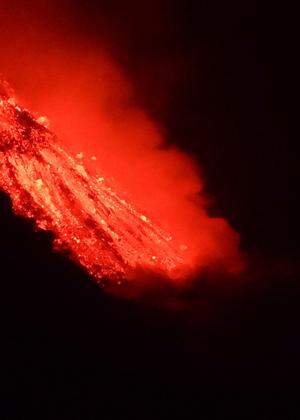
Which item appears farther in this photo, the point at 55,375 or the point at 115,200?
the point at 115,200

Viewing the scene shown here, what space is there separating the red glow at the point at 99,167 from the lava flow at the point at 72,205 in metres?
0.01

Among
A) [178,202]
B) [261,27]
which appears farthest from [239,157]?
[178,202]

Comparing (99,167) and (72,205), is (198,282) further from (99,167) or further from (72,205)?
(99,167)

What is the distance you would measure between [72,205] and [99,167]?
63.0 inches

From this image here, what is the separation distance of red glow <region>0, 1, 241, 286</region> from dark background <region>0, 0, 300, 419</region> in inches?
12.3

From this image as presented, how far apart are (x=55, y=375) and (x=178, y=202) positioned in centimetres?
359

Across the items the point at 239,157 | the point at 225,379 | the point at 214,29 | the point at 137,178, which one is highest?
the point at 214,29

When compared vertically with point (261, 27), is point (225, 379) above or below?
below

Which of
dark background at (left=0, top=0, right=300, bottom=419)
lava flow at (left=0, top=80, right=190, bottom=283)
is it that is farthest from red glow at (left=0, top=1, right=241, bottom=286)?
dark background at (left=0, top=0, right=300, bottom=419)

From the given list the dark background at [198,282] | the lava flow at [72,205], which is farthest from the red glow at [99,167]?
the dark background at [198,282]

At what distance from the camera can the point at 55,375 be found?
4453 mm

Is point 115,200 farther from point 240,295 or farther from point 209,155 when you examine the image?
point 209,155

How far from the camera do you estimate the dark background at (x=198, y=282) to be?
4.58 meters

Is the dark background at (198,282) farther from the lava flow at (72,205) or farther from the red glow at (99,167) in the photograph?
the red glow at (99,167)
